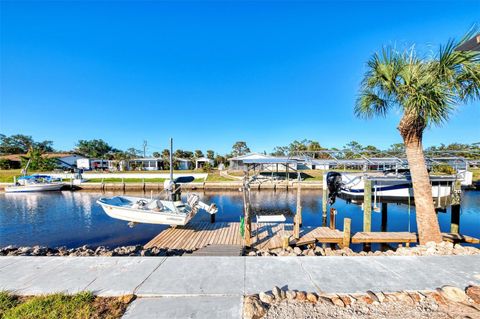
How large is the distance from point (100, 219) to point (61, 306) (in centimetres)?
1408

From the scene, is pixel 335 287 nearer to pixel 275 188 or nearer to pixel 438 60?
pixel 438 60

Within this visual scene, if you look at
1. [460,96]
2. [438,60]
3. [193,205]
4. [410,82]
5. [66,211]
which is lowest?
[66,211]

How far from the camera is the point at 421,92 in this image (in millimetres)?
4980

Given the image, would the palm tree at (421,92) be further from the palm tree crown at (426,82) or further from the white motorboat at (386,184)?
the white motorboat at (386,184)

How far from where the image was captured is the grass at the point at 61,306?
2.54m

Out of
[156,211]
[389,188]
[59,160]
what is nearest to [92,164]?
[59,160]

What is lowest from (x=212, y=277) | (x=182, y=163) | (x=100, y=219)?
(x=100, y=219)

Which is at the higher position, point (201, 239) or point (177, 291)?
point (177, 291)

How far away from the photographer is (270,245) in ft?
26.5

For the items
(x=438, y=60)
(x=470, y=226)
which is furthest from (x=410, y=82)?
(x=470, y=226)

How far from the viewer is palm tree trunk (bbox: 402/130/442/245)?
19.1 ft

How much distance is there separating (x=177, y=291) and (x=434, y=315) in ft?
11.7

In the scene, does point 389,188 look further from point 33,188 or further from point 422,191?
point 33,188

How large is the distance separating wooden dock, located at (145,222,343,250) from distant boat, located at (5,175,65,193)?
26.7 metres
